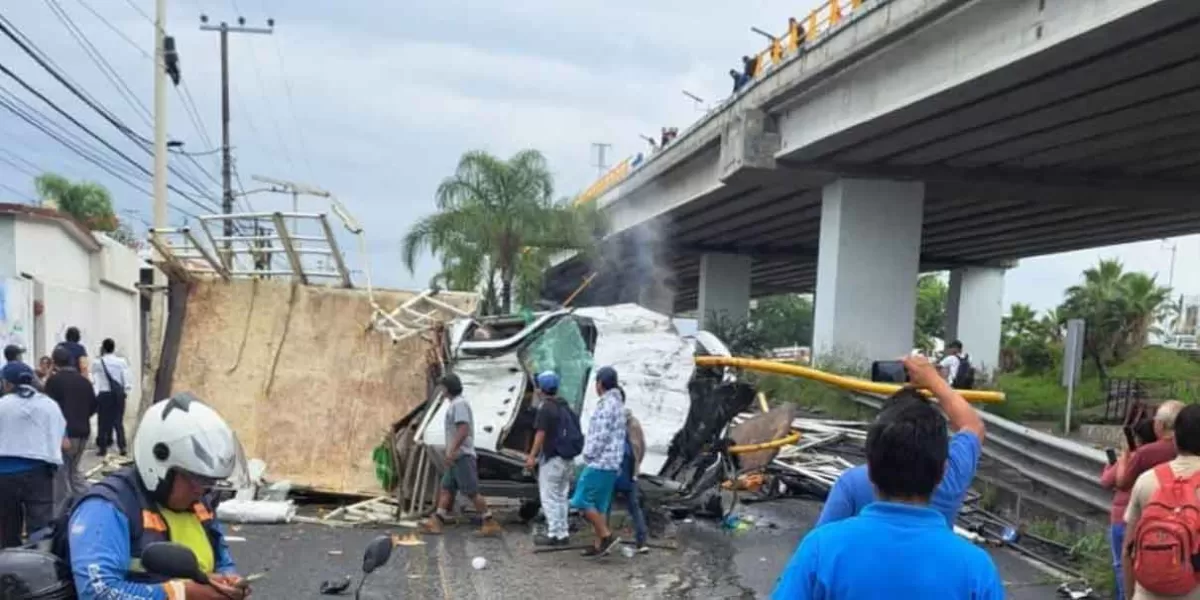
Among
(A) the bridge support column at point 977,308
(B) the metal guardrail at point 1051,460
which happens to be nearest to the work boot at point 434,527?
(B) the metal guardrail at point 1051,460

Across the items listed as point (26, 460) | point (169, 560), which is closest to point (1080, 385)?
point (26, 460)

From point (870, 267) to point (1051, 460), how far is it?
13.8 meters

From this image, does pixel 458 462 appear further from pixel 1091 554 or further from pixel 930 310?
pixel 930 310

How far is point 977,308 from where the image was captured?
43.7 metres

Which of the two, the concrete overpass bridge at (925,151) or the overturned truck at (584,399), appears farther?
the concrete overpass bridge at (925,151)

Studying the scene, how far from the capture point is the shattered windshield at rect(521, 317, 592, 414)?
1080cm

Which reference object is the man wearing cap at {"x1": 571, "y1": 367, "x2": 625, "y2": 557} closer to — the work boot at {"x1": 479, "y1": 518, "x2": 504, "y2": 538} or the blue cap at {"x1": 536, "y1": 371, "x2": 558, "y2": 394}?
the blue cap at {"x1": 536, "y1": 371, "x2": 558, "y2": 394}

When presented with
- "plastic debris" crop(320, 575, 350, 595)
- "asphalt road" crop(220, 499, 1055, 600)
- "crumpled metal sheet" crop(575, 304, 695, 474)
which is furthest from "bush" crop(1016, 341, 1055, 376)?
"plastic debris" crop(320, 575, 350, 595)

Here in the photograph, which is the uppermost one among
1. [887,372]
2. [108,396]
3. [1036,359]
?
[887,372]

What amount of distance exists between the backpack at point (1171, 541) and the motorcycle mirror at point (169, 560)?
12.4ft

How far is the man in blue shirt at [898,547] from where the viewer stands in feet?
7.30

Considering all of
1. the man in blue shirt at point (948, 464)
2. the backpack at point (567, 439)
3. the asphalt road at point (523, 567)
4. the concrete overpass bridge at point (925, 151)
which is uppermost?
the concrete overpass bridge at point (925, 151)

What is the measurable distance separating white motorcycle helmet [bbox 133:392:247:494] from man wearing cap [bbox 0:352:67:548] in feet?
14.7

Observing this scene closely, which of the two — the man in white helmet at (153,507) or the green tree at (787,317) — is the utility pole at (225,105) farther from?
the green tree at (787,317)
